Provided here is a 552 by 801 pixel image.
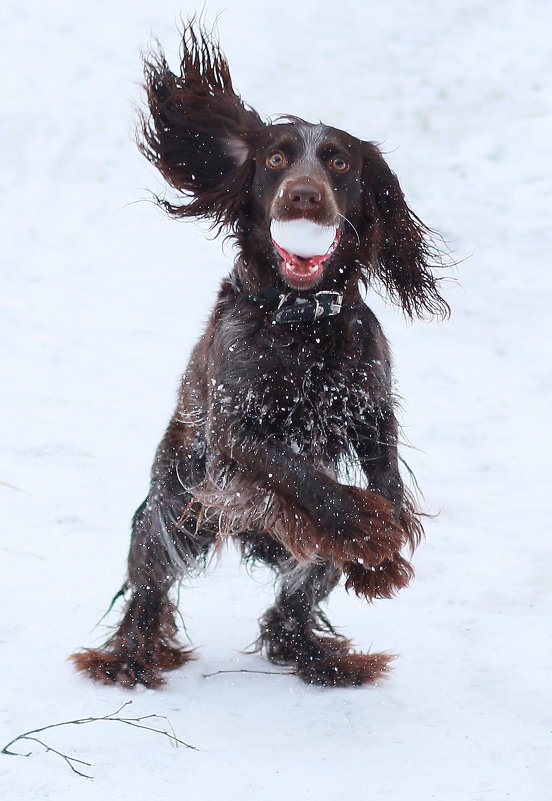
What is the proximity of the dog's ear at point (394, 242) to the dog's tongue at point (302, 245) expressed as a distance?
34cm

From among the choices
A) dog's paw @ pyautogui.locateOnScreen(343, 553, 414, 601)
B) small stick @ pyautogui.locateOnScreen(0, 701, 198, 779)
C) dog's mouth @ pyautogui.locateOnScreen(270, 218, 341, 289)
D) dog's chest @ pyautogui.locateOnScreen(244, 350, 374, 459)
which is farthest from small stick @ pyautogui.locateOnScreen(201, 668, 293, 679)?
dog's mouth @ pyautogui.locateOnScreen(270, 218, 341, 289)

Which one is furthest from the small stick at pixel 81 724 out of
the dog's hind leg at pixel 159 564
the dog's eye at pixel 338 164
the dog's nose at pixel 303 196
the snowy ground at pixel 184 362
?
the dog's eye at pixel 338 164

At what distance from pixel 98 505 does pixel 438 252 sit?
1.94 m

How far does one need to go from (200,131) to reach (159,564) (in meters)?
1.46

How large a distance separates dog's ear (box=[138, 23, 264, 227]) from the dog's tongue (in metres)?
0.43

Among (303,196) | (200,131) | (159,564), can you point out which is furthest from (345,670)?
(200,131)

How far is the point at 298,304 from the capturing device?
10.1 ft

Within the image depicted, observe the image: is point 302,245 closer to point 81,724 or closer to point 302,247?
point 302,247

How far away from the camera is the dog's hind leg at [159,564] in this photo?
3.43m

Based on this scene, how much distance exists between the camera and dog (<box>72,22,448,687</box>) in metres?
2.97

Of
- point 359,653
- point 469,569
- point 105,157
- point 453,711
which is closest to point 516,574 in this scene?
point 469,569

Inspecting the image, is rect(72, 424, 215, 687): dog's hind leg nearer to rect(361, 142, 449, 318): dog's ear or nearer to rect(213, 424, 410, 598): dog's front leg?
rect(213, 424, 410, 598): dog's front leg

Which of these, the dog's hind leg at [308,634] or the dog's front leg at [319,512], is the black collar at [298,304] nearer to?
the dog's front leg at [319,512]

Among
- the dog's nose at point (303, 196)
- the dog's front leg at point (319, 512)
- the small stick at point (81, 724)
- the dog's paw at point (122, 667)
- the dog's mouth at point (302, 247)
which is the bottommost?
the dog's paw at point (122, 667)
